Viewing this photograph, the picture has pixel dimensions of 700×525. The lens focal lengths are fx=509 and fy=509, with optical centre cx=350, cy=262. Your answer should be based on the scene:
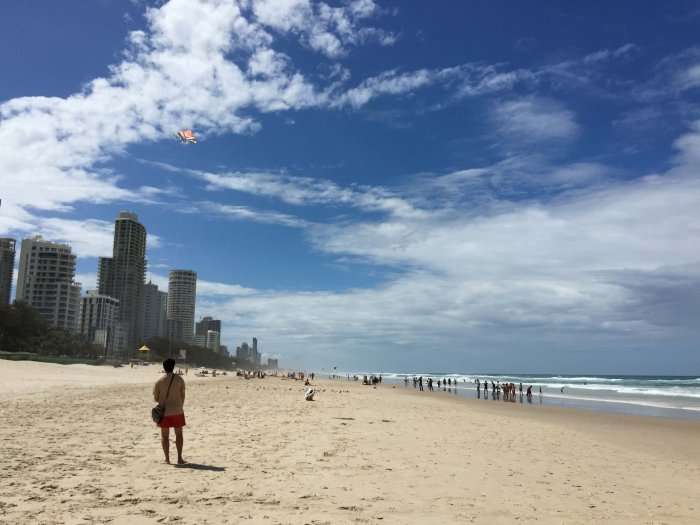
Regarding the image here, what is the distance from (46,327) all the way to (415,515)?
11547cm

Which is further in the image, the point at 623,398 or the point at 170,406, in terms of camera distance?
the point at 623,398

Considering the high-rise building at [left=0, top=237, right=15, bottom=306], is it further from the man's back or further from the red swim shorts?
the red swim shorts

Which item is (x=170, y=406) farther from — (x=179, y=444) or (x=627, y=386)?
(x=627, y=386)

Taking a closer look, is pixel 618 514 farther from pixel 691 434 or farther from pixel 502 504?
pixel 691 434

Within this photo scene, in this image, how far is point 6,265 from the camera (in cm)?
16812

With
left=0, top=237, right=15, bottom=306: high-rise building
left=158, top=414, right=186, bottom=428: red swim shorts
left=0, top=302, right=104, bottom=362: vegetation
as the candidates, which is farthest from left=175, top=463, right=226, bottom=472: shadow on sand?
left=0, top=237, right=15, bottom=306: high-rise building

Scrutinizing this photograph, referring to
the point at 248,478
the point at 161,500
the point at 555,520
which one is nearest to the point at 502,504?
the point at 555,520

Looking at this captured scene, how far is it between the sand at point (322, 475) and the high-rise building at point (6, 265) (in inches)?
6947

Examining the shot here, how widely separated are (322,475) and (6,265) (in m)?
195

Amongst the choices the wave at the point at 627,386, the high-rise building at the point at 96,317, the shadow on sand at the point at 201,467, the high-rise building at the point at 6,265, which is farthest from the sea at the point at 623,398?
the high-rise building at the point at 6,265

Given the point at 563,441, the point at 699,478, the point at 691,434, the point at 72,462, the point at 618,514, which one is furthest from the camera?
the point at 691,434

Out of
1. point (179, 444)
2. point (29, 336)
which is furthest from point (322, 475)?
point (29, 336)

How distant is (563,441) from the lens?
54.6 feet

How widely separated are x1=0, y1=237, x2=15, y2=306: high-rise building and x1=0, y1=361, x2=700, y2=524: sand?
6947 inches
